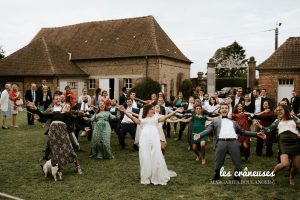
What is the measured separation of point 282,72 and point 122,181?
65.7 feet

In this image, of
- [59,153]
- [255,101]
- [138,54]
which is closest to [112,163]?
[59,153]

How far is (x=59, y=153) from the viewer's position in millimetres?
7129

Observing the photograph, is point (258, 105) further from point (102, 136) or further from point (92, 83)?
point (92, 83)

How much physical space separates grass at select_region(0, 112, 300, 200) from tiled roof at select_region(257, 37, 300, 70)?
16.0m

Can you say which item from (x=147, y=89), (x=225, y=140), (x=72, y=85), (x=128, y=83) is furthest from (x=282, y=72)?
(x=225, y=140)

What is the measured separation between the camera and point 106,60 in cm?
2972

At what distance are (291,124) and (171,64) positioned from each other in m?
23.6

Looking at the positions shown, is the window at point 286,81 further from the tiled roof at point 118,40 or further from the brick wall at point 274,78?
the tiled roof at point 118,40

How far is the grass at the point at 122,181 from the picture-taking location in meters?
6.15

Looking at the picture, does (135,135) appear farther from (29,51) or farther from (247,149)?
(29,51)

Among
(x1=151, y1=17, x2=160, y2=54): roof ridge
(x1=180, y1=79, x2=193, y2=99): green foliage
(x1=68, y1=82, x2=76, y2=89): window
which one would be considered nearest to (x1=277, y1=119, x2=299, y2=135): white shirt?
(x1=151, y1=17, x2=160, y2=54): roof ridge

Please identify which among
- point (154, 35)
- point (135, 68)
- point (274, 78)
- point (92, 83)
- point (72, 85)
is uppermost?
point (154, 35)

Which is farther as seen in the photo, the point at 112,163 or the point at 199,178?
the point at 112,163

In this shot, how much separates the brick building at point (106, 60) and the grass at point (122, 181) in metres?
18.5
